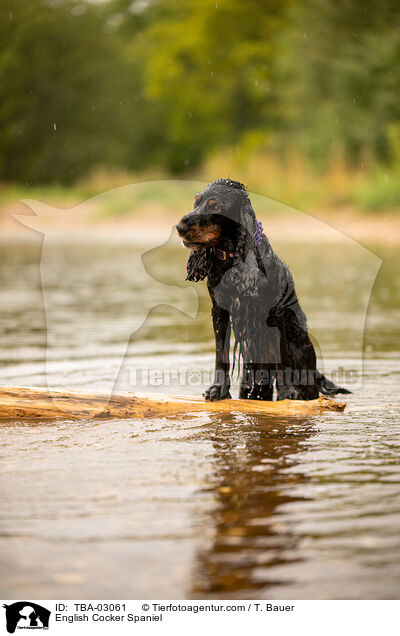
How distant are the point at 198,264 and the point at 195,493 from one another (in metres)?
1.84

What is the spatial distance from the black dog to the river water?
16.1 inches

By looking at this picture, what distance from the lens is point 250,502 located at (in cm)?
396

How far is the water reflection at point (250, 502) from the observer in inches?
127

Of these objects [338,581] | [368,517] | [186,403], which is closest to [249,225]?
[186,403]

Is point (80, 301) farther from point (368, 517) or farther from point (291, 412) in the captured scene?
point (368, 517)

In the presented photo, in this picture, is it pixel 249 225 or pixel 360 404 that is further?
pixel 360 404

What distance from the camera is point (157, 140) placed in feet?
164

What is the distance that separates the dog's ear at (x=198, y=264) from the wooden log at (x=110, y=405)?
0.79 meters

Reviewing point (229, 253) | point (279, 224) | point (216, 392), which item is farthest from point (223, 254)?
point (279, 224)
